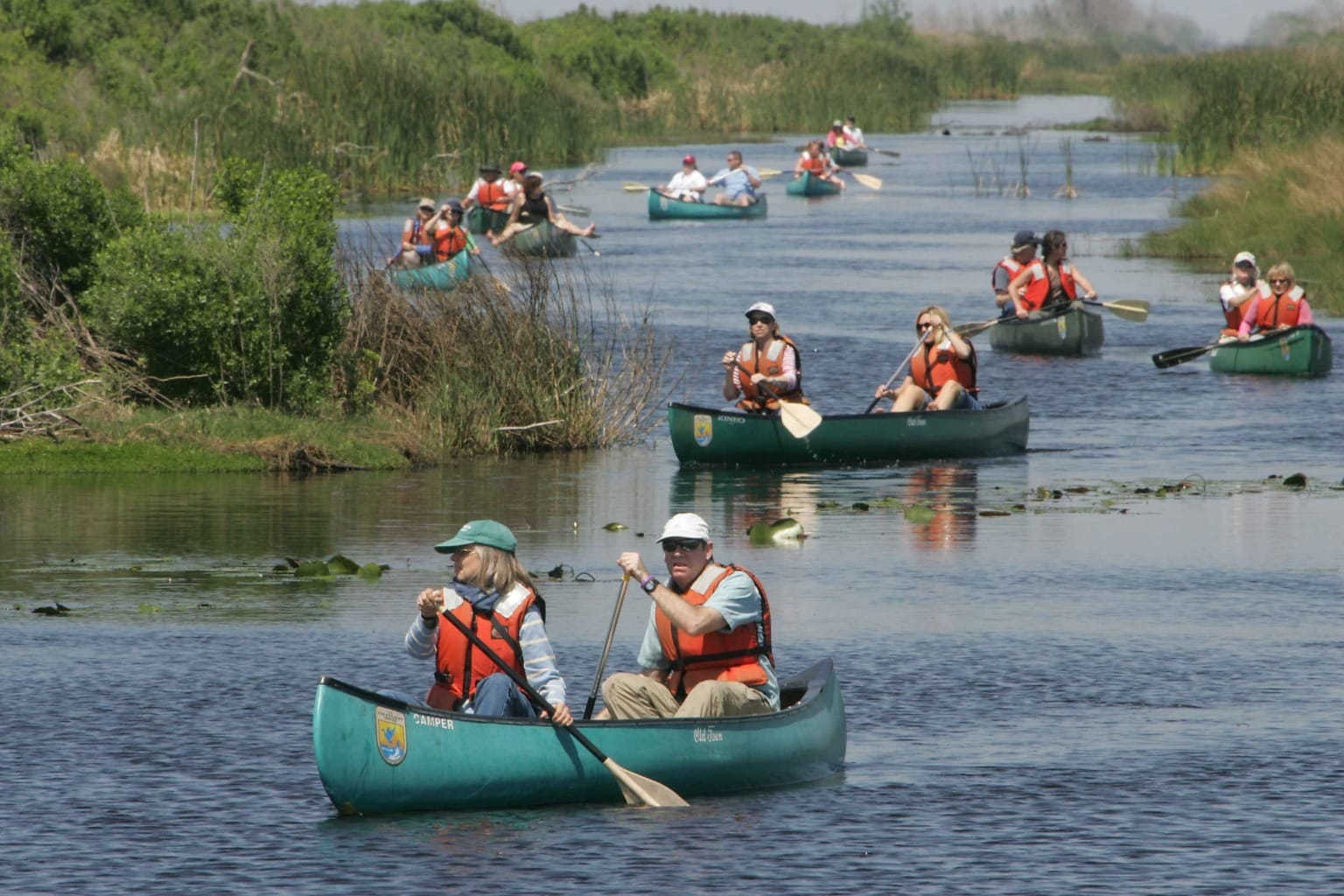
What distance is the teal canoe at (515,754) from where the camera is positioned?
10.3 meters

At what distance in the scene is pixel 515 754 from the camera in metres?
10.6

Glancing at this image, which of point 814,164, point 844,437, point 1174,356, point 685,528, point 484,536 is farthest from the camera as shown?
point 814,164

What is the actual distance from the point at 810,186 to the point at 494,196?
21718mm

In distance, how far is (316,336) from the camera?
22.6 metres

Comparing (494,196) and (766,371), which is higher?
(494,196)

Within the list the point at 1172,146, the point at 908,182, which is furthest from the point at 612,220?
the point at 1172,146

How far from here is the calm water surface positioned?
10242 millimetres

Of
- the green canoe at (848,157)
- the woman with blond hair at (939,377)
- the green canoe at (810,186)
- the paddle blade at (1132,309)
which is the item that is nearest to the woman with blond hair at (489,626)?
the woman with blond hair at (939,377)

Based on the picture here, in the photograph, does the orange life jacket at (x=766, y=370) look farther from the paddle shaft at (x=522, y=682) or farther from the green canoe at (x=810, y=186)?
the green canoe at (x=810, y=186)

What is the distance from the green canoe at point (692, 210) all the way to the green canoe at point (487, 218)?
30.0ft

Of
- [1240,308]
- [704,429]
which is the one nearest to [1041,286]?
[1240,308]

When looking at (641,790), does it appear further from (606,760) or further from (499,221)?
(499,221)

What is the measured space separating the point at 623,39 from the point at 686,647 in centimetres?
8740

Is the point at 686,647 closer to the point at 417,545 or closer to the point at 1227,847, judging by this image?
the point at 1227,847
